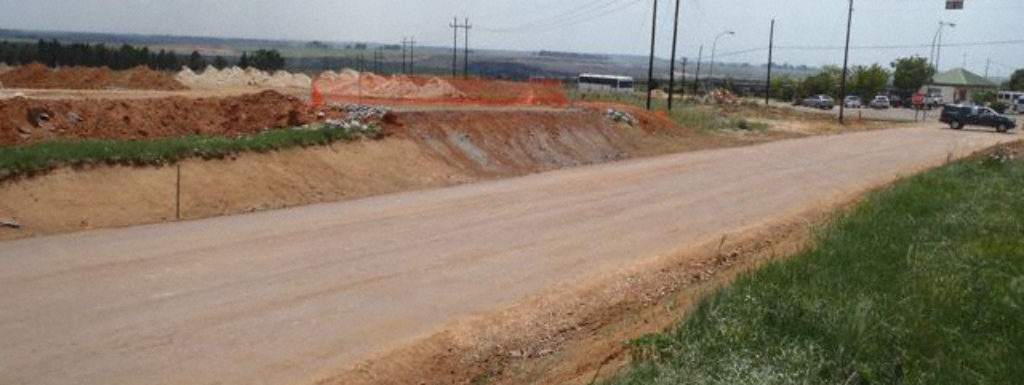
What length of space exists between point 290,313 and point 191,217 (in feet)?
25.6

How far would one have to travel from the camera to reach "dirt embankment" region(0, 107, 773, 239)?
656 inches

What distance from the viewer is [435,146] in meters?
28.1

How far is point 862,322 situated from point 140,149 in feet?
52.4

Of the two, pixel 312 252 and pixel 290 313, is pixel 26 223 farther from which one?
pixel 290 313

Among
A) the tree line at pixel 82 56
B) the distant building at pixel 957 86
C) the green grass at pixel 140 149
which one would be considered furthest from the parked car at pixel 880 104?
the green grass at pixel 140 149

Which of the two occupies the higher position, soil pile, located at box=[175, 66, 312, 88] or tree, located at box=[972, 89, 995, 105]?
soil pile, located at box=[175, 66, 312, 88]

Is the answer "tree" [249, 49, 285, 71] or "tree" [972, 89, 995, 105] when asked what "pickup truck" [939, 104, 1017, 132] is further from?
"tree" [249, 49, 285, 71]

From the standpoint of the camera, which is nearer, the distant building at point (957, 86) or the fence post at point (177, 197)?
the fence post at point (177, 197)

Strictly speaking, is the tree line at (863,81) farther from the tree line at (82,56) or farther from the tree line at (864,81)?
the tree line at (82,56)

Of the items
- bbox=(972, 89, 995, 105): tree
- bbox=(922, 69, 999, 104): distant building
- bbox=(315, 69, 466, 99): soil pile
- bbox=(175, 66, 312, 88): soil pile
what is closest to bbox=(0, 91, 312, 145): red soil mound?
bbox=(315, 69, 466, 99): soil pile

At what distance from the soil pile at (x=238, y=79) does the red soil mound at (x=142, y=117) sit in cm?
2842

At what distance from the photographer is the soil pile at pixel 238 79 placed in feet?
186

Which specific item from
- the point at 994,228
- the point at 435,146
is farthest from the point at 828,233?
the point at 435,146

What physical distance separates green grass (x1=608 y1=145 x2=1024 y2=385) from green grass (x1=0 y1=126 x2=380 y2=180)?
44.0ft
